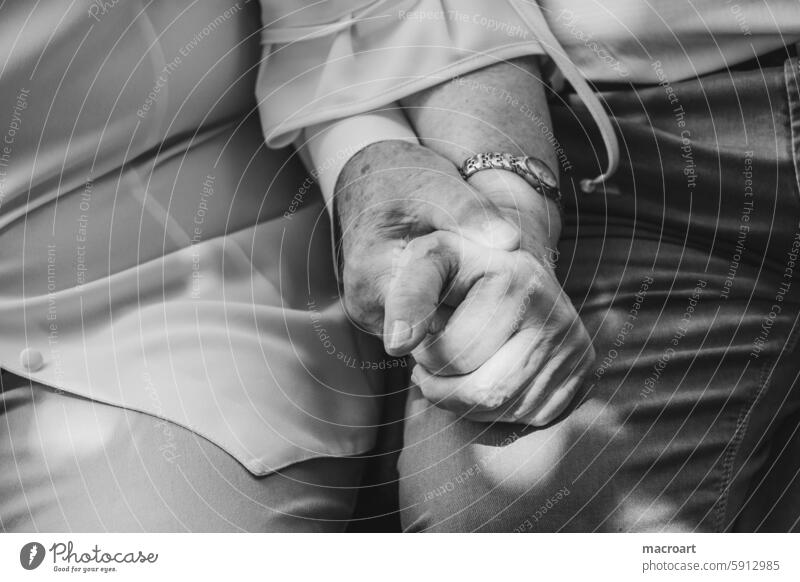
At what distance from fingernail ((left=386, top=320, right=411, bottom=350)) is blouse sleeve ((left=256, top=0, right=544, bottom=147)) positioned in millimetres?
133

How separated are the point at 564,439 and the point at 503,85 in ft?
0.73

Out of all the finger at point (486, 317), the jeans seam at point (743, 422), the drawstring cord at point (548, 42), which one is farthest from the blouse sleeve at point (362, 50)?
the jeans seam at point (743, 422)

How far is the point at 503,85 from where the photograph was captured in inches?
17.0

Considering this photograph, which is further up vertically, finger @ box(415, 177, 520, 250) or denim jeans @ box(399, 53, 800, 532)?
finger @ box(415, 177, 520, 250)

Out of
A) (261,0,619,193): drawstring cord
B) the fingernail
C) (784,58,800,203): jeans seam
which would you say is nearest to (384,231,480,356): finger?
the fingernail

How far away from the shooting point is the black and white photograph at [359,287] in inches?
16.0

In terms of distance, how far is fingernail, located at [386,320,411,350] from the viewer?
0.39 metres

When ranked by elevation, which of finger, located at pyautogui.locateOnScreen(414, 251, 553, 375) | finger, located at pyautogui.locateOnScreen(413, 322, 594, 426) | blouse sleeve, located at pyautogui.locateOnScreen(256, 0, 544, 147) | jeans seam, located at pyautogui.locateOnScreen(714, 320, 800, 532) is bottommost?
jeans seam, located at pyautogui.locateOnScreen(714, 320, 800, 532)

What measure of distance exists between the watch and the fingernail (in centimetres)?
10

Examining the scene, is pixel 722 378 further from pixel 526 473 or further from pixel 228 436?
pixel 228 436

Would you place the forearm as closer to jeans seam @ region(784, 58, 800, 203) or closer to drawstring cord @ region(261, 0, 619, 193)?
drawstring cord @ region(261, 0, 619, 193)
